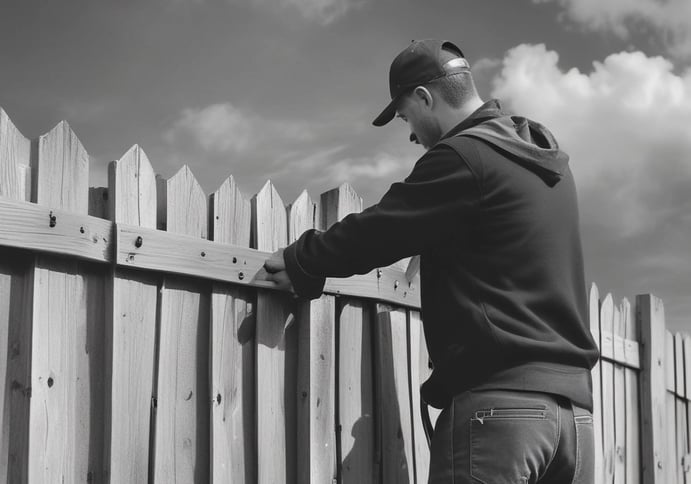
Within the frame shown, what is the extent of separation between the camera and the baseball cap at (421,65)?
290 cm

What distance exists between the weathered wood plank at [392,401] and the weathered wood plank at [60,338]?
133 centimetres

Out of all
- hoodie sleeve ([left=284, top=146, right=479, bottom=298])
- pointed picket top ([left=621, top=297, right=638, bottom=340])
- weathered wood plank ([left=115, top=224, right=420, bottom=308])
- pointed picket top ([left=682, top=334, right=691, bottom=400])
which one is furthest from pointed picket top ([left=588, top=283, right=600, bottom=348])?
hoodie sleeve ([left=284, top=146, right=479, bottom=298])

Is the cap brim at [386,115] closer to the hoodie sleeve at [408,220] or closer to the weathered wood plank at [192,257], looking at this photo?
the hoodie sleeve at [408,220]

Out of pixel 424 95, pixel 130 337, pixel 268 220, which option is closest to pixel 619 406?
pixel 268 220

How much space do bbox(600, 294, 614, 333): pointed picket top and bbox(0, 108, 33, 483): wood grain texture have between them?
403 centimetres

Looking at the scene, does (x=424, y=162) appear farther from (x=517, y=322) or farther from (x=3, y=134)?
(x=3, y=134)

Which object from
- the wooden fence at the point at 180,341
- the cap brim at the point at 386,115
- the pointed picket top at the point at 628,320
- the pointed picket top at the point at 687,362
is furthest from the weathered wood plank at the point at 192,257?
the pointed picket top at the point at 687,362

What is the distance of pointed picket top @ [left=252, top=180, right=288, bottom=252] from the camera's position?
11.0 feet

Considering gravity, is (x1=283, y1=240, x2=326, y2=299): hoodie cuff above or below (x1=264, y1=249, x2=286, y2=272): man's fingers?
below

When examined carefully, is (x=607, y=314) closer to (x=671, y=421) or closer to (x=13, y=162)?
(x=671, y=421)

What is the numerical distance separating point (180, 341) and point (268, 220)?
2.09ft

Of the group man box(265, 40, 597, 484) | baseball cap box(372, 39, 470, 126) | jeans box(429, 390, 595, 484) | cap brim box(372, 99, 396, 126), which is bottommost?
jeans box(429, 390, 595, 484)

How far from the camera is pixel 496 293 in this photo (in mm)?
2521

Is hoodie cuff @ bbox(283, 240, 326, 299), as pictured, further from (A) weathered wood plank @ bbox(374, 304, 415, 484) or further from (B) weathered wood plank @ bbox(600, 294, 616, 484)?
(B) weathered wood plank @ bbox(600, 294, 616, 484)
